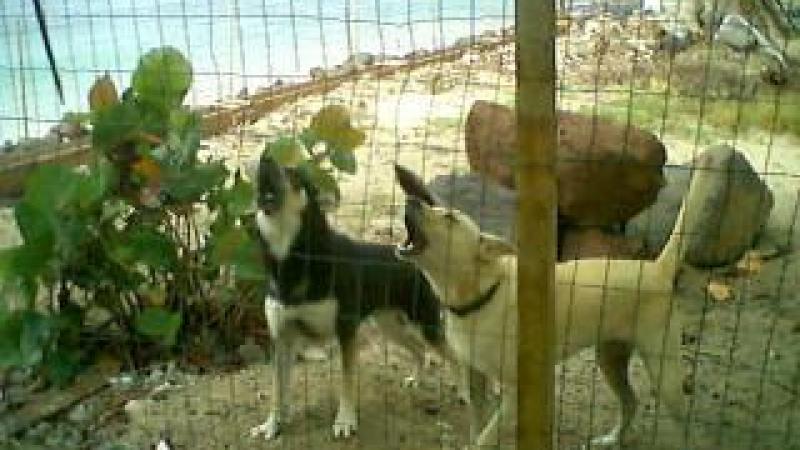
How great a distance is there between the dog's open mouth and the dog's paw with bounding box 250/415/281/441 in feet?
3.80

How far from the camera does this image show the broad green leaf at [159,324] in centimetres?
490

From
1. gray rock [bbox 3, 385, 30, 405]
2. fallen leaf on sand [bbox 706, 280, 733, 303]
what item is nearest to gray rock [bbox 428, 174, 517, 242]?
fallen leaf on sand [bbox 706, 280, 733, 303]

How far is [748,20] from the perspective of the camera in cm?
1051

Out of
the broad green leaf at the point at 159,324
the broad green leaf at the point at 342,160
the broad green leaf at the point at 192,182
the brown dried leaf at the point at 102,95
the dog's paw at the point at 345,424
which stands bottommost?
the dog's paw at the point at 345,424

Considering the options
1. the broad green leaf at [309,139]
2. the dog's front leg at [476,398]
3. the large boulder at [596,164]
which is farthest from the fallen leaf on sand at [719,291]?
the broad green leaf at [309,139]

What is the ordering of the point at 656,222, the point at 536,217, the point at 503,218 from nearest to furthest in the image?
the point at 536,217 < the point at 503,218 < the point at 656,222

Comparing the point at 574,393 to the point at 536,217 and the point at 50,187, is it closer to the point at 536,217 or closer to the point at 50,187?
the point at 536,217

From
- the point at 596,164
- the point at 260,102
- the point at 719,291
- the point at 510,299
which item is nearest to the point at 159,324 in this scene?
the point at 510,299

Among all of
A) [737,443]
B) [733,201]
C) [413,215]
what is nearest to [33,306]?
[413,215]

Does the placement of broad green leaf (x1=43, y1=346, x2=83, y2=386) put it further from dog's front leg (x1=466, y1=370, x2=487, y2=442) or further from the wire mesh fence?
dog's front leg (x1=466, y1=370, x2=487, y2=442)

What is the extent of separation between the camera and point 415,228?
377cm

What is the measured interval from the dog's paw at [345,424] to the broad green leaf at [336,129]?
1.21 meters

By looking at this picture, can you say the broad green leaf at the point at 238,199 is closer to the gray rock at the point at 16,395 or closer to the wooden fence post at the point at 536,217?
the gray rock at the point at 16,395

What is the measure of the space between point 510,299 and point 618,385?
0.79 metres
